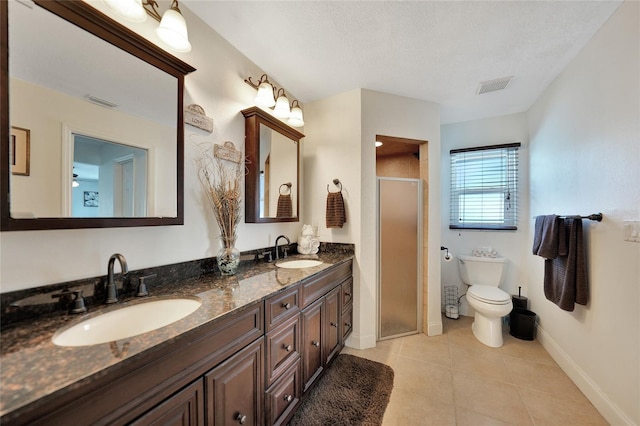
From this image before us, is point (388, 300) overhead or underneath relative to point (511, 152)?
underneath

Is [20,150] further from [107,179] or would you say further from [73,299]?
[73,299]

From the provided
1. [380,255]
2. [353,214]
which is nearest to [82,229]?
[353,214]

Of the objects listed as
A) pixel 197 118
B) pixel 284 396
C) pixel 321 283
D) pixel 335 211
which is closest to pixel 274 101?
pixel 197 118

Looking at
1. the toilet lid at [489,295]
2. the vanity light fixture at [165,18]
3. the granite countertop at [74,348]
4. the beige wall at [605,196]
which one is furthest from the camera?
the toilet lid at [489,295]

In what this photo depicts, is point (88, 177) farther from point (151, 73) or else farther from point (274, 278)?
point (274, 278)

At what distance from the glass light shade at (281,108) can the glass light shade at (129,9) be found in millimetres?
988

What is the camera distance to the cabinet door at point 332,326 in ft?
5.80

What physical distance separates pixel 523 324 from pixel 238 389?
2838 mm

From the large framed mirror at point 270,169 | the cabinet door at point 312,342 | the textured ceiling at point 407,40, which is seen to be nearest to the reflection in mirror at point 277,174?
the large framed mirror at point 270,169

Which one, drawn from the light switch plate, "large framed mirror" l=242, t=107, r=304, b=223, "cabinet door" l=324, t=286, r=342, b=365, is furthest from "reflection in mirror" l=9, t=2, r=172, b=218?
the light switch plate

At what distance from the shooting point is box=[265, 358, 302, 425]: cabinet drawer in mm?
1204

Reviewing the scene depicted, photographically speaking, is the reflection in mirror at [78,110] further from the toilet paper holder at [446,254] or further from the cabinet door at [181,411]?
the toilet paper holder at [446,254]

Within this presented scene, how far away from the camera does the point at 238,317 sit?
3.25ft

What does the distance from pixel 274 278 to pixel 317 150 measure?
4.99 ft
